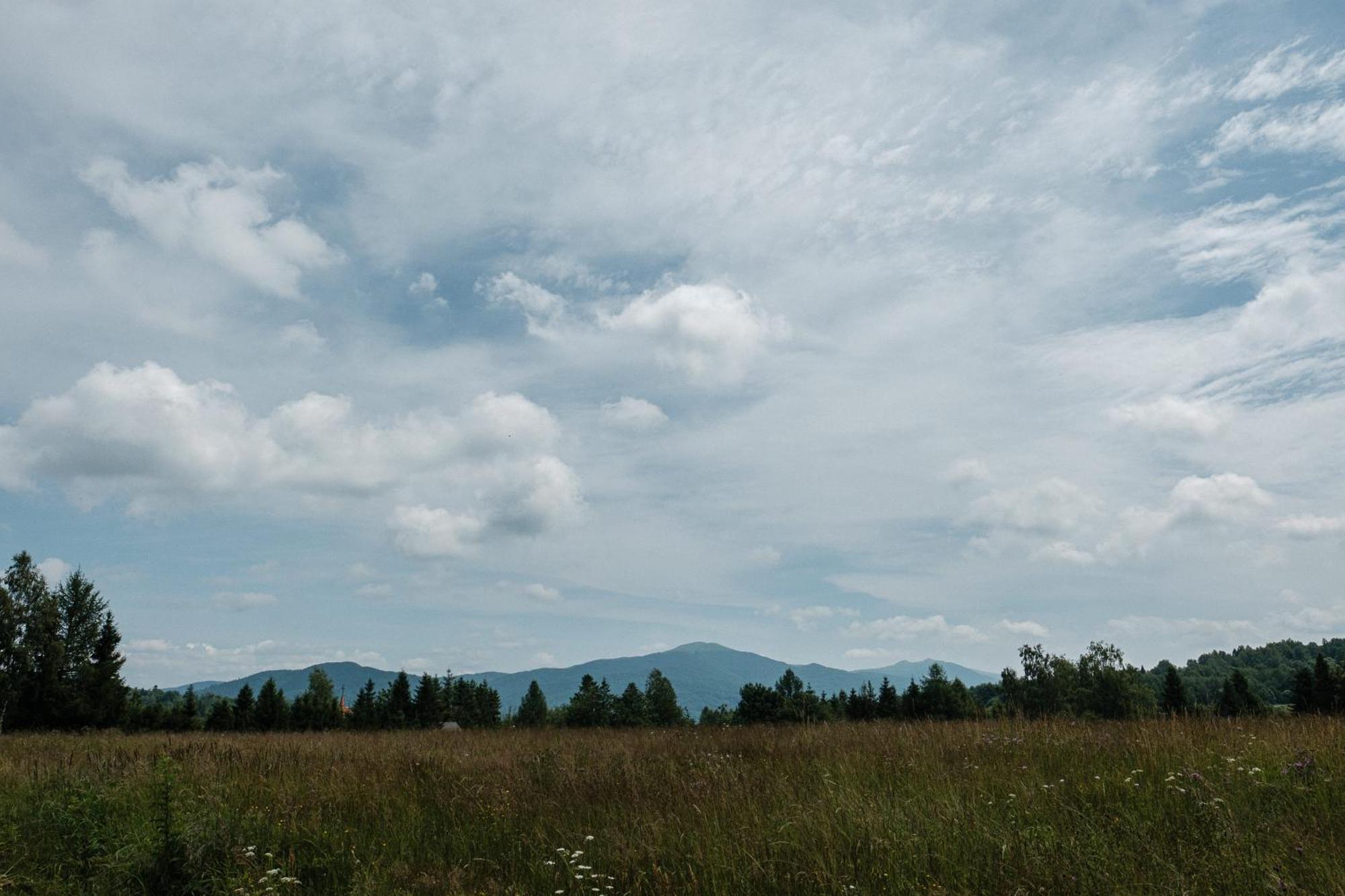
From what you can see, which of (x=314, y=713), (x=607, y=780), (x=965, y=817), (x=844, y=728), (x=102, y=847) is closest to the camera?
(x=965, y=817)

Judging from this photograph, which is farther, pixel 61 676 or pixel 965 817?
pixel 61 676

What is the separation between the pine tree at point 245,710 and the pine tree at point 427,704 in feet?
40.3

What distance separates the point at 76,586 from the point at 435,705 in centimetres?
2831

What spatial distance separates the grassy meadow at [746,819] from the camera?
439cm

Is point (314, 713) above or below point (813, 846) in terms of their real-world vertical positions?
below

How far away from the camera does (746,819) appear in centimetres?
570

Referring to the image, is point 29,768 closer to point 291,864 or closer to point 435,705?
point 291,864

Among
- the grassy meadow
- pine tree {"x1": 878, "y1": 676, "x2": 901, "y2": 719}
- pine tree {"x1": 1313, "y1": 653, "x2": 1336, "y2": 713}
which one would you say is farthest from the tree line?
pine tree {"x1": 1313, "y1": 653, "x2": 1336, "y2": 713}

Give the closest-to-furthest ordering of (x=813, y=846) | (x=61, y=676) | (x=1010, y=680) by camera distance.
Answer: (x=813, y=846), (x=61, y=676), (x=1010, y=680)

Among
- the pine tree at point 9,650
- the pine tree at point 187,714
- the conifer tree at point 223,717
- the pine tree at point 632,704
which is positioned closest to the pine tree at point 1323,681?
the pine tree at point 632,704

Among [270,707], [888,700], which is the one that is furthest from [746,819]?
[270,707]

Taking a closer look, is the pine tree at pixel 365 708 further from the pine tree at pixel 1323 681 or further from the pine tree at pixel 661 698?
the pine tree at pixel 1323 681

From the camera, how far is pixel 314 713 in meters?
55.7

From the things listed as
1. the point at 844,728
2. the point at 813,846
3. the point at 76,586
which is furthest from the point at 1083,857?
the point at 76,586
